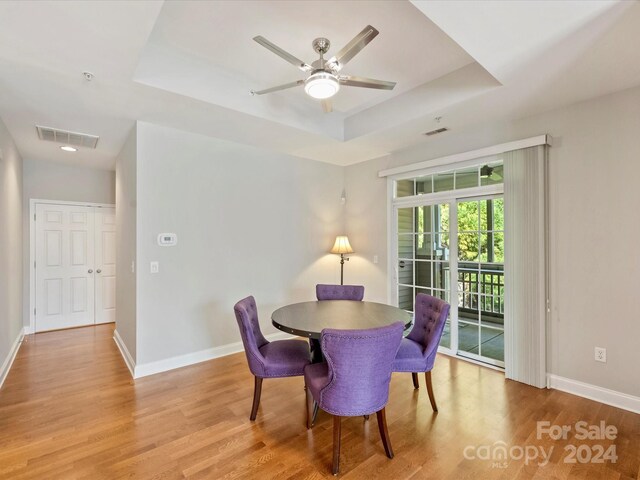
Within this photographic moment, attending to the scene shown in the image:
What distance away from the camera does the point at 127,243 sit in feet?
12.1

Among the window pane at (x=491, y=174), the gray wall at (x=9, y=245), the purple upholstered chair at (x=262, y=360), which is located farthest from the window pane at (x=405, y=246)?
the gray wall at (x=9, y=245)

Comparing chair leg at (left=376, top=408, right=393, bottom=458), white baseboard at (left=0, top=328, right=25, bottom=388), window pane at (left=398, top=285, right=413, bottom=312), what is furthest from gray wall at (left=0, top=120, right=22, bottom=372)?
window pane at (left=398, top=285, right=413, bottom=312)

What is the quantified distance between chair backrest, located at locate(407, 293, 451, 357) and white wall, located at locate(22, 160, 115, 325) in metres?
5.37

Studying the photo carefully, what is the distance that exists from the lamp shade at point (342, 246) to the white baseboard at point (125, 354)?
2894 mm

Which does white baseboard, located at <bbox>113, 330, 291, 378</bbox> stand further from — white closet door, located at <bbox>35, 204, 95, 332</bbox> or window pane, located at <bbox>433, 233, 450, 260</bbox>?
window pane, located at <bbox>433, 233, 450, 260</bbox>

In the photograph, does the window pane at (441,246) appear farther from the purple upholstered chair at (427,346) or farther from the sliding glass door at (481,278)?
the purple upholstered chair at (427,346)

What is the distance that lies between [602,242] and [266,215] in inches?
140

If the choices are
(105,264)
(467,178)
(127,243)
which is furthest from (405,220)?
(105,264)

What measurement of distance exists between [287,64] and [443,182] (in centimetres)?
232

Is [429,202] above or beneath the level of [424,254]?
above

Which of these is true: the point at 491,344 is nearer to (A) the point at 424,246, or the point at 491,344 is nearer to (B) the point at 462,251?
(B) the point at 462,251

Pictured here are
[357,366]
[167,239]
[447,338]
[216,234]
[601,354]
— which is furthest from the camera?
[447,338]

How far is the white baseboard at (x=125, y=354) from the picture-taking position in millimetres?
3334

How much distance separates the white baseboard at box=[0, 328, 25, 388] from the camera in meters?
3.14
